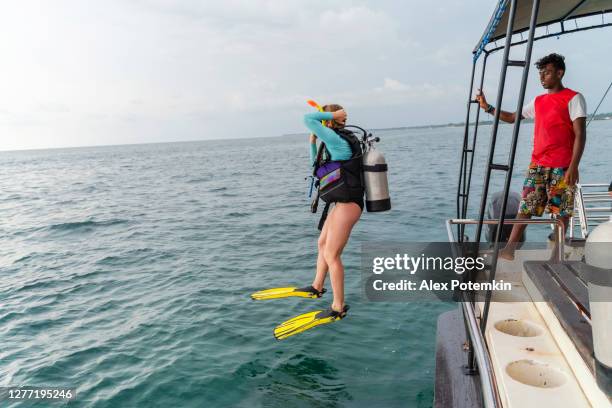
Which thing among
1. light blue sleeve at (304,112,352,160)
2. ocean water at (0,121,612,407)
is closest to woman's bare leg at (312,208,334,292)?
light blue sleeve at (304,112,352,160)

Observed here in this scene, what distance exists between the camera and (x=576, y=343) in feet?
10.1

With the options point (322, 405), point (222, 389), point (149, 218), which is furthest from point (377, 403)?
point (149, 218)

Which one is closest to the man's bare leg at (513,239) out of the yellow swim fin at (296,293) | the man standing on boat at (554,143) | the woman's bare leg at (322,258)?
the man standing on boat at (554,143)

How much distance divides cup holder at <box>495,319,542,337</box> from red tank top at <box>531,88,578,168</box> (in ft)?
6.96

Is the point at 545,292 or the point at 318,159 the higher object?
the point at 318,159

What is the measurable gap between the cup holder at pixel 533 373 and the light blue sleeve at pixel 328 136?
8.75 feet

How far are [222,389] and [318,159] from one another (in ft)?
11.1

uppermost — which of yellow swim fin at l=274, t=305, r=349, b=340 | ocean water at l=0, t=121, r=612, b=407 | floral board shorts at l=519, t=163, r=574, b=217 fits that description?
floral board shorts at l=519, t=163, r=574, b=217

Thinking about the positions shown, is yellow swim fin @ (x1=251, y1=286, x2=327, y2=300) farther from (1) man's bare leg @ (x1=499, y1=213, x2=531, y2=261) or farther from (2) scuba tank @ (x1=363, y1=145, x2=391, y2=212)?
(1) man's bare leg @ (x1=499, y1=213, x2=531, y2=261)

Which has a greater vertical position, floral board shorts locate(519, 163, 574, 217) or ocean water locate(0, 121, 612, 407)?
floral board shorts locate(519, 163, 574, 217)

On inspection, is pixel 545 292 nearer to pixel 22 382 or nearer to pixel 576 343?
pixel 576 343

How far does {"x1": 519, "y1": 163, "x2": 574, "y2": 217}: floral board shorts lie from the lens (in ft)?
17.1

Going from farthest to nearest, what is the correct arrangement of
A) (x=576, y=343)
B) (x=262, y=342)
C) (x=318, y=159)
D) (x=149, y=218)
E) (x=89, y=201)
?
(x=89, y=201), (x=149, y=218), (x=262, y=342), (x=318, y=159), (x=576, y=343)

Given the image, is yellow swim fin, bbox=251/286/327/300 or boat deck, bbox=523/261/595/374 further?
yellow swim fin, bbox=251/286/327/300
